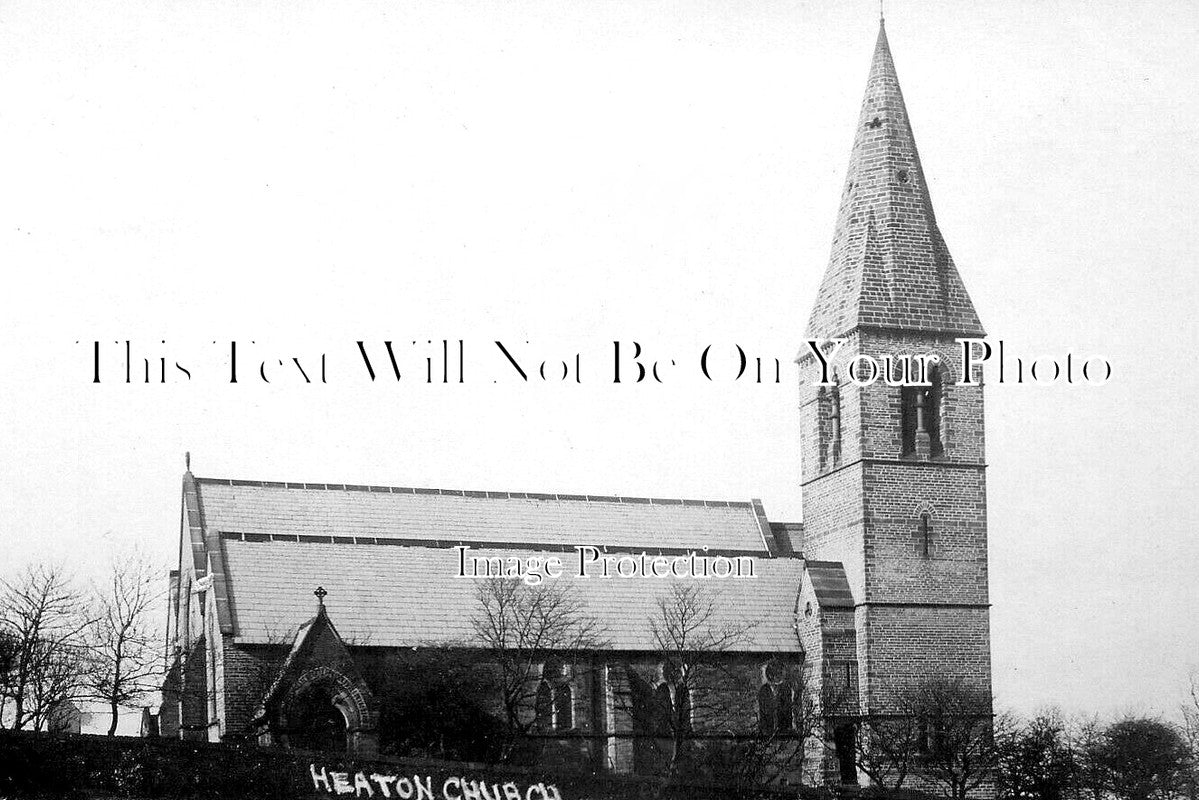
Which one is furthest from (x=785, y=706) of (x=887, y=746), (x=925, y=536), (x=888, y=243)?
(x=888, y=243)

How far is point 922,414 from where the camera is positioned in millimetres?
56562

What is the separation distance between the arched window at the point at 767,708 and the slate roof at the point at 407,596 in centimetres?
123

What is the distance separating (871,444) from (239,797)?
23623mm

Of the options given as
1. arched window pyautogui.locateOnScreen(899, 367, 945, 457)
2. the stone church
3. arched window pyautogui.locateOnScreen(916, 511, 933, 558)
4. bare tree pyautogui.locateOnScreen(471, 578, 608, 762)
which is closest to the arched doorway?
the stone church

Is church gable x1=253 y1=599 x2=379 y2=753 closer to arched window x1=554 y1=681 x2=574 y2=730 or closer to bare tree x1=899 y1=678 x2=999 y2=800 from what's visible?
arched window x1=554 y1=681 x2=574 y2=730

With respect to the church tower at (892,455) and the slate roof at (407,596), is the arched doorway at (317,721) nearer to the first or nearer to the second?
the slate roof at (407,596)

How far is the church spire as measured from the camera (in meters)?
56.0

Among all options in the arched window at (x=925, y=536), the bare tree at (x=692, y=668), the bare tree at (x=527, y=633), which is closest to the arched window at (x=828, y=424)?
the arched window at (x=925, y=536)

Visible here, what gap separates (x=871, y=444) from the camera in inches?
2180

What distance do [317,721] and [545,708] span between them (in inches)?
299

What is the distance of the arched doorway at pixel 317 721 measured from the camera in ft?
159

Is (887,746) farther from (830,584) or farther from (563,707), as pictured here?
(563,707)

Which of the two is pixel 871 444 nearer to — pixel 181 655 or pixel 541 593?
pixel 541 593

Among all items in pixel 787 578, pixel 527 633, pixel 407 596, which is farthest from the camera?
pixel 787 578
